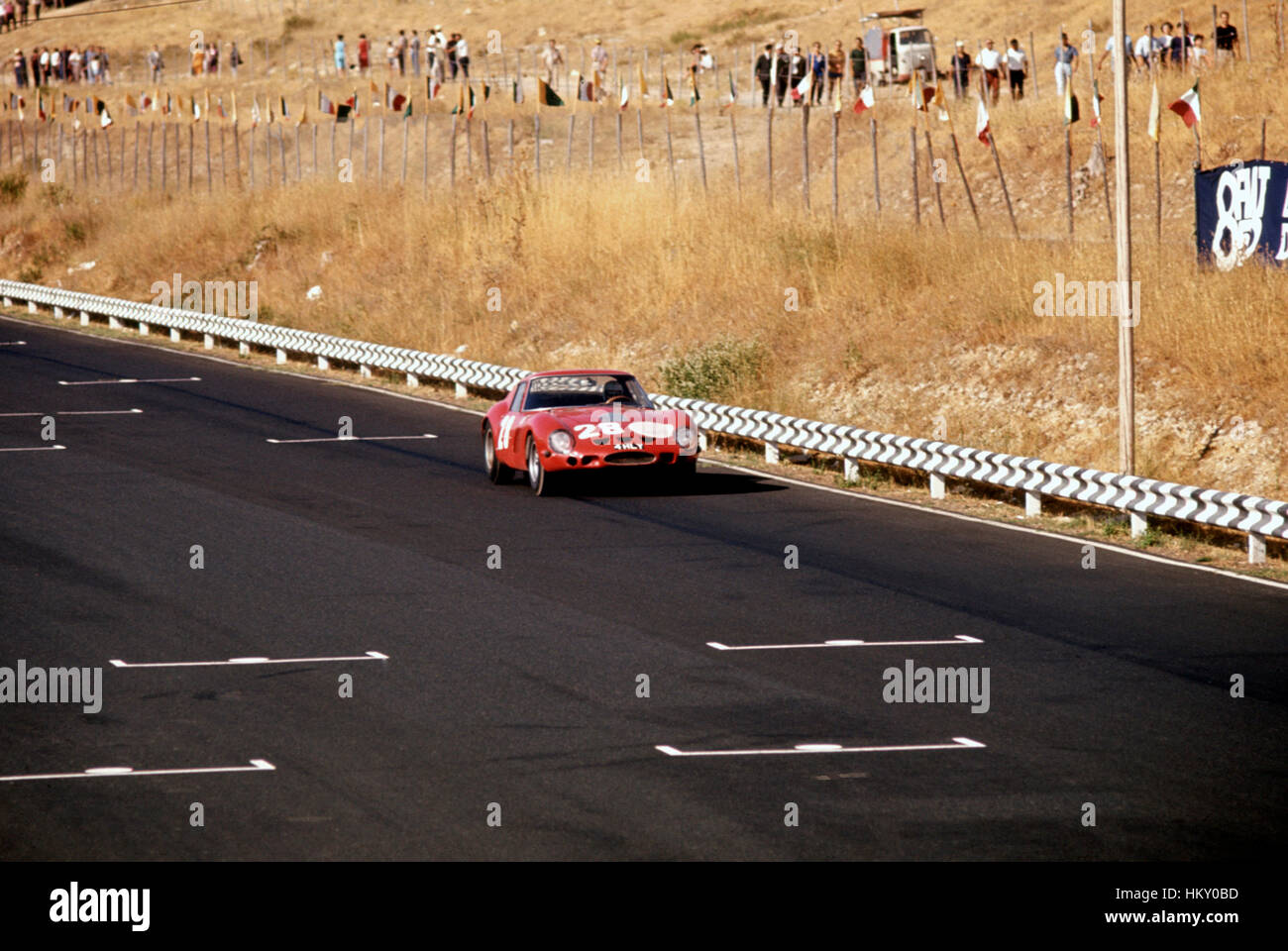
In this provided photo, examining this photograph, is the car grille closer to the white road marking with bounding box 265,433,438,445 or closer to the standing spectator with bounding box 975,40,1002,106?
the white road marking with bounding box 265,433,438,445

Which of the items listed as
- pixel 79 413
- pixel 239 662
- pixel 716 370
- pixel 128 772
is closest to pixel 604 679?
pixel 239 662

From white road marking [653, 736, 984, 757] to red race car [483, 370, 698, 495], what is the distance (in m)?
10.1

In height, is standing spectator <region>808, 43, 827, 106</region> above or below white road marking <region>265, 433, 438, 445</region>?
above

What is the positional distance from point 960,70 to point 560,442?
3512 cm

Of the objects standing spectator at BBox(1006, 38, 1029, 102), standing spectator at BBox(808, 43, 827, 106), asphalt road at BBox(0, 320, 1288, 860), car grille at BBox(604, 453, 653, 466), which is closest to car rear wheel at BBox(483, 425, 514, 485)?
asphalt road at BBox(0, 320, 1288, 860)

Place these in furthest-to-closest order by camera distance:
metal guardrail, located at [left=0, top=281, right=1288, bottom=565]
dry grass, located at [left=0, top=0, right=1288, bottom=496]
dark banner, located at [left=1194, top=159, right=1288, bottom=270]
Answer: dark banner, located at [left=1194, top=159, right=1288, bottom=270]
dry grass, located at [left=0, top=0, right=1288, bottom=496]
metal guardrail, located at [left=0, top=281, right=1288, bottom=565]

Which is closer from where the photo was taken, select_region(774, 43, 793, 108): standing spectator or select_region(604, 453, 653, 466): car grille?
select_region(604, 453, 653, 466): car grille

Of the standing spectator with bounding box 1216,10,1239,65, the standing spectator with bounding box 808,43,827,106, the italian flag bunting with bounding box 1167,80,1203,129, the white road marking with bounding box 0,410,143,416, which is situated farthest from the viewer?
the standing spectator with bounding box 808,43,827,106

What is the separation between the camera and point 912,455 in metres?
21.3

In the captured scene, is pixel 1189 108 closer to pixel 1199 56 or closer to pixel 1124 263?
pixel 1124 263

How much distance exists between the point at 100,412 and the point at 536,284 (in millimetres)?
11978

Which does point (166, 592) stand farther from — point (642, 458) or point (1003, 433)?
point (1003, 433)

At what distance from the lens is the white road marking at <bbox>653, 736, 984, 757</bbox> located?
379 inches
